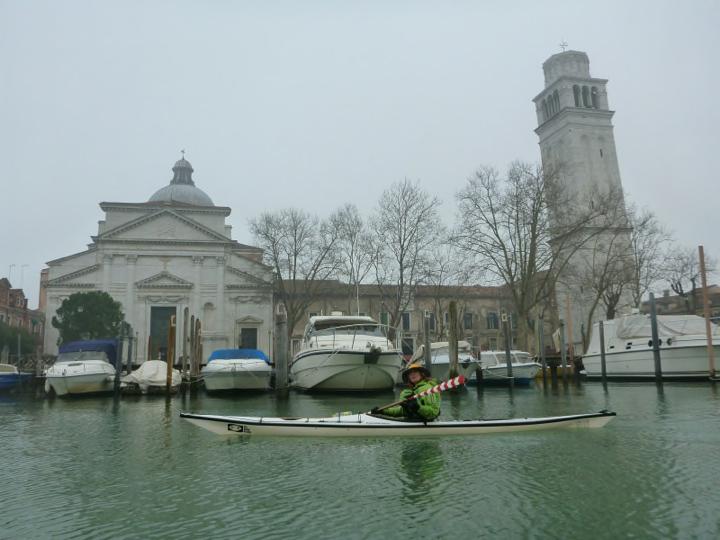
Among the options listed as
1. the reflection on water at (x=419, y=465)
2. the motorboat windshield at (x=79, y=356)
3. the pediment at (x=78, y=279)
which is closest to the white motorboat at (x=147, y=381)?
the motorboat windshield at (x=79, y=356)

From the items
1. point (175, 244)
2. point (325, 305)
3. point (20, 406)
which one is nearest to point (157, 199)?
point (175, 244)

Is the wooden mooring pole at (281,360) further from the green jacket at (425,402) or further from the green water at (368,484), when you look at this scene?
the green jacket at (425,402)

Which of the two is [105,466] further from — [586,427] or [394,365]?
[394,365]

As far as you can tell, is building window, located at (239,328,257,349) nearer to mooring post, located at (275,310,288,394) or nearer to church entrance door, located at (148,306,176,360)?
church entrance door, located at (148,306,176,360)

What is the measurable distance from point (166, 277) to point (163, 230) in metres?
4.33

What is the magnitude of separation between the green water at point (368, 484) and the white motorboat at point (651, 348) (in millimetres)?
13084

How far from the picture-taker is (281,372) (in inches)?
770

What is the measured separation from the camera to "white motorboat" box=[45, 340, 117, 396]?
22.4 m

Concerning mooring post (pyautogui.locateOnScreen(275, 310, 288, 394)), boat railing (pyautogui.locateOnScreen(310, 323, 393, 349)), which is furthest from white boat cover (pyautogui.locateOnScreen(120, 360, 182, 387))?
boat railing (pyautogui.locateOnScreen(310, 323, 393, 349))

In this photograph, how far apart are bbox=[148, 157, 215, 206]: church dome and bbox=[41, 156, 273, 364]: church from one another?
Answer: 29.1 ft

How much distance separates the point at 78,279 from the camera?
50312mm

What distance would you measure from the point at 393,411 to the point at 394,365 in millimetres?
10880

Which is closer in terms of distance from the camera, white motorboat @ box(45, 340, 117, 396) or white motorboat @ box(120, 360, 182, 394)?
white motorboat @ box(45, 340, 117, 396)

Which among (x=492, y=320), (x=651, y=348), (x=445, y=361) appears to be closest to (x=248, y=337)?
(x=492, y=320)
